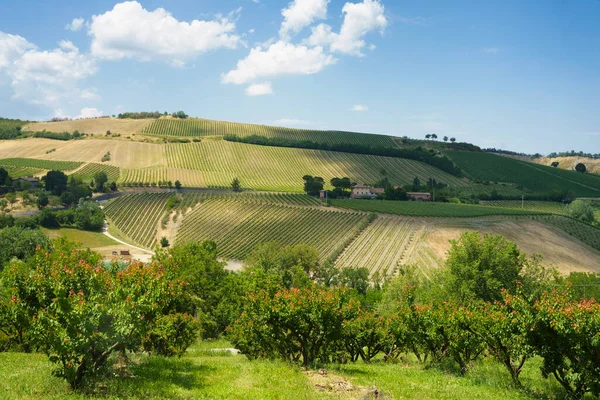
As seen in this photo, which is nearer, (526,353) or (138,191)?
(526,353)

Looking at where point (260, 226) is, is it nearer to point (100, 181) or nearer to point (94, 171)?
point (100, 181)

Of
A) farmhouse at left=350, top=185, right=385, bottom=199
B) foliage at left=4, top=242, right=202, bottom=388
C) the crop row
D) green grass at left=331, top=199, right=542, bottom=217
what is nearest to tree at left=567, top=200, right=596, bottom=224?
green grass at left=331, top=199, right=542, bottom=217

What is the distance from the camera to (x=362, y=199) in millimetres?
148000

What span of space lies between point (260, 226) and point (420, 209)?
140 ft

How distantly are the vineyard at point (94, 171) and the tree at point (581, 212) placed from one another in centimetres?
13111

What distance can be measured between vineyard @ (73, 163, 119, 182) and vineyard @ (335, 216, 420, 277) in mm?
82398

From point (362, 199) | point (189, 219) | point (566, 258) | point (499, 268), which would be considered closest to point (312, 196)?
point (362, 199)

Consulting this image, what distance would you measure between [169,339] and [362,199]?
121887 mm

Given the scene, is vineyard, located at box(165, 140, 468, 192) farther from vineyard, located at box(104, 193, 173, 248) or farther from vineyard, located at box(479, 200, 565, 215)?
vineyard, located at box(104, 193, 173, 248)

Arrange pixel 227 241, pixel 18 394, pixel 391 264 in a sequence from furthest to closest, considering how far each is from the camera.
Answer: pixel 227 241
pixel 391 264
pixel 18 394

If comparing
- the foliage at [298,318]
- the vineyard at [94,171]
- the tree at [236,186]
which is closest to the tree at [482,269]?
the foliage at [298,318]

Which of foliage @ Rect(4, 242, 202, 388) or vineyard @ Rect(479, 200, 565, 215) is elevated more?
foliage @ Rect(4, 242, 202, 388)

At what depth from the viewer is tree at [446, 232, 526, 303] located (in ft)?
142

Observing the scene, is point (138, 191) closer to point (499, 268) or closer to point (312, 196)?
point (312, 196)
